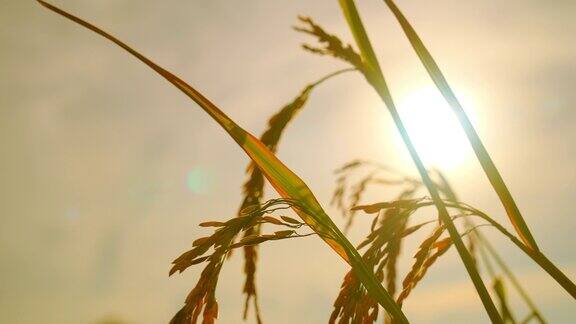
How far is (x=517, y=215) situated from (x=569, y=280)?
6.4 inches

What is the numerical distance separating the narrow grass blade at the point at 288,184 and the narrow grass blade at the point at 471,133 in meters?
0.35

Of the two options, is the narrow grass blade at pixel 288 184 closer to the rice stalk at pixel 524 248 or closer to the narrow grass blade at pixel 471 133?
the rice stalk at pixel 524 248

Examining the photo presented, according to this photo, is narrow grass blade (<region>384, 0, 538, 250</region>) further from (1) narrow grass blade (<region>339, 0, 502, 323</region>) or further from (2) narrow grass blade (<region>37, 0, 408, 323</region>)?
(2) narrow grass blade (<region>37, 0, 408, 323</region>)

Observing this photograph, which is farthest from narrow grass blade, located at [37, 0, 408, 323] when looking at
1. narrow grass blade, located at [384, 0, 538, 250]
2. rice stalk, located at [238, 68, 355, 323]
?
narrow grass blade, located at [384, 0, 538, 250]

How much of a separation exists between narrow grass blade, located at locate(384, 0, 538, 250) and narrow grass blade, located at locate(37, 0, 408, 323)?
35 centimetres

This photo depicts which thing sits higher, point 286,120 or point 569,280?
point 286,120

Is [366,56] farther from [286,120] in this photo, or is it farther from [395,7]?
[286,120]

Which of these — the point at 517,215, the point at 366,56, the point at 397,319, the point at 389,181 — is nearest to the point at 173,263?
the point at 397,319

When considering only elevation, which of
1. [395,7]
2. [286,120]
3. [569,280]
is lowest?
[569,280]

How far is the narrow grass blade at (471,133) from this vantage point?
1.01 m

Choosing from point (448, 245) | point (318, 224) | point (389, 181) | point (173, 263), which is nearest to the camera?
point (173, 263)

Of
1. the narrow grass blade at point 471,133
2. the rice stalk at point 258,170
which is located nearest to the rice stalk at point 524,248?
the narrow grass blade at point 471,133

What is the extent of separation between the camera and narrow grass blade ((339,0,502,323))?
0.86m

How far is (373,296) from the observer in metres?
0.89
